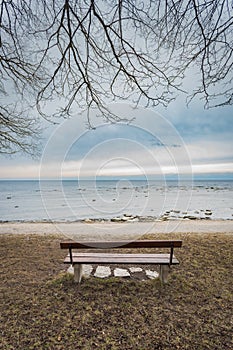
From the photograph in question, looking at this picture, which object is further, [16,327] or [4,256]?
[4,256]

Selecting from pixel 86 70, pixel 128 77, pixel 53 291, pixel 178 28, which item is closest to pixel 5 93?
pixel 86 70

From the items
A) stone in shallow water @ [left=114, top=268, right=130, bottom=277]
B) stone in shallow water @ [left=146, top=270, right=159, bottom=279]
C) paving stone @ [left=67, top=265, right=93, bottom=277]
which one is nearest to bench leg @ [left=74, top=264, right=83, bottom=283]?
paving stone @ [left=67, top=265, right=93, bottom=277]

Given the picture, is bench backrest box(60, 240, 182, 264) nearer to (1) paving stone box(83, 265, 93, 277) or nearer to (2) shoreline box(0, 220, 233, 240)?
(1) paving stone box(83, 265, 93, 277)

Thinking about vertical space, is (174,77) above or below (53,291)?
above

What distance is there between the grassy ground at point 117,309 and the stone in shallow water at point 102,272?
0.25m

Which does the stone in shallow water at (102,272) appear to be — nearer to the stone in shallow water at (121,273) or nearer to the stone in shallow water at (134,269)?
the stone in shallow water at (121,273)

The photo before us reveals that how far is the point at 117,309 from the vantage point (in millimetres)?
3045

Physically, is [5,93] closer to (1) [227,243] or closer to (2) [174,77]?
(2) [174,77]

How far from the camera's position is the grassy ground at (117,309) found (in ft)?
8.21

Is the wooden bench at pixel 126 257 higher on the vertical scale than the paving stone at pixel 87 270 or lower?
higher

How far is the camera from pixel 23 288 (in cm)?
363

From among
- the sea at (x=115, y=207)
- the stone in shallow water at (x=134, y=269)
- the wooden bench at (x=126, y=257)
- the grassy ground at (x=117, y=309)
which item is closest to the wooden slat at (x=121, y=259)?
the wooden bench at (x=126, y=257)

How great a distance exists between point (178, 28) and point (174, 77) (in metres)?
0.70

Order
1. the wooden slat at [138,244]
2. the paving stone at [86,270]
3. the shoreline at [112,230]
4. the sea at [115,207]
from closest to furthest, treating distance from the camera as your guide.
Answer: the wooden slat at [138,244], the paving stone at [86,270], the shoreline at [112,230], the sea at [115,207]
